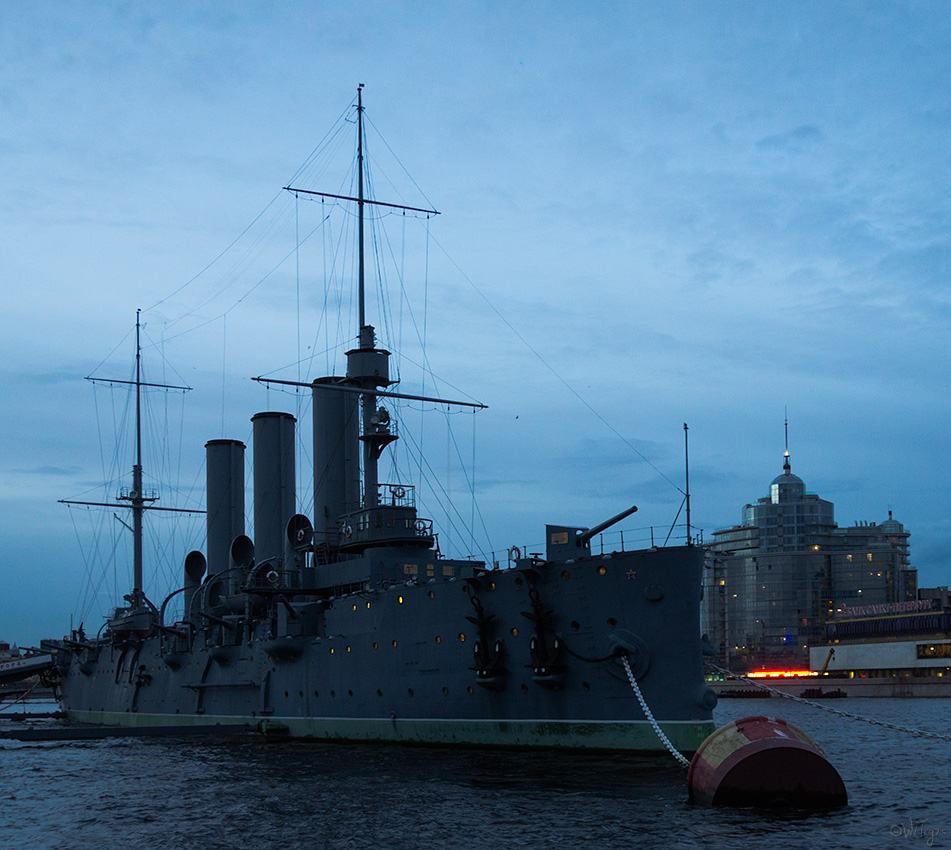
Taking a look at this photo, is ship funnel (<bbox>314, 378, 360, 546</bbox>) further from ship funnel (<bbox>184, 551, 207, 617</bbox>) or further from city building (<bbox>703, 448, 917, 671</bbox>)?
city building (<bbox>703, 448, 917, 671</bbox>)

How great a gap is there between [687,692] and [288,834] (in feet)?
34.8

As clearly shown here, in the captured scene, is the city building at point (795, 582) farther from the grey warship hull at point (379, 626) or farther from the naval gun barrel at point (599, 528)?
the naval gun barrel at point (599, 528)

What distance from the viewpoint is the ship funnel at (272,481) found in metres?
45.5

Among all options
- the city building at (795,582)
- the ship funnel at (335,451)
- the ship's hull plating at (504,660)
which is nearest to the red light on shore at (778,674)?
the city building at (795,582)

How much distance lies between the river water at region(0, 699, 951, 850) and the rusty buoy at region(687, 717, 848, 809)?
0.32m

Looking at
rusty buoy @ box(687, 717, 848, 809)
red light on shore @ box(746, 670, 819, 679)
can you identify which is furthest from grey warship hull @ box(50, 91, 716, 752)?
red light on shore @ box(746, 670, 819, 679)

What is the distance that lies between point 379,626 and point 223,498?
22.4 metres

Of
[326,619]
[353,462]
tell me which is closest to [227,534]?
[353,462]

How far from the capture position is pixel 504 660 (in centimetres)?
2744

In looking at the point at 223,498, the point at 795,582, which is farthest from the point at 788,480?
the point at 223,498

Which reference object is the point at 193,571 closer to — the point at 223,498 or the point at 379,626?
the point at 223,498

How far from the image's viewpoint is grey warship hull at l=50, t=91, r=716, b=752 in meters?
25.1

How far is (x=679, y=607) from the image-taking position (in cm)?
2480

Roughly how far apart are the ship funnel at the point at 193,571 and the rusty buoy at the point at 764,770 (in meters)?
35.3
